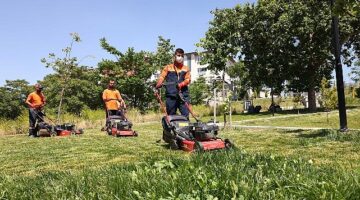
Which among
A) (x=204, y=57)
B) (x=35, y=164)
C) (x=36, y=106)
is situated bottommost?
(x=35, y=164)

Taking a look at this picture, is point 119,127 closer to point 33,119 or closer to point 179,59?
point 33,119

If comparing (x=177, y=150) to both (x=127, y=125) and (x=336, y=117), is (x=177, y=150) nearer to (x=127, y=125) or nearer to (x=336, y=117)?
(x=127, y=125)

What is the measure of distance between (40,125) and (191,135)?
30.7 feet

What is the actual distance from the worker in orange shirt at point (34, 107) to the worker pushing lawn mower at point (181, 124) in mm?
8028

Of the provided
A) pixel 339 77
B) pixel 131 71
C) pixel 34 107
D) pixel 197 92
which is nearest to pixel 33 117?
pixel 34 107

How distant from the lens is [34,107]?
54.3 ft

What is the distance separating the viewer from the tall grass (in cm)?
350

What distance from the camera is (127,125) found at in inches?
550

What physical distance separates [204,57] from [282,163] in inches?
1071

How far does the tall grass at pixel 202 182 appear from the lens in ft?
11.5

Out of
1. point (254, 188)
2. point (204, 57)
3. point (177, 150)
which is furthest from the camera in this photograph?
point (204, 57)

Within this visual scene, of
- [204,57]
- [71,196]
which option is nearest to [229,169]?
[71,196]

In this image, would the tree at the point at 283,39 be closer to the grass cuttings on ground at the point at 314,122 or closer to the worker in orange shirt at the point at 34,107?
the grass cuttings on ground at the point at 314,122

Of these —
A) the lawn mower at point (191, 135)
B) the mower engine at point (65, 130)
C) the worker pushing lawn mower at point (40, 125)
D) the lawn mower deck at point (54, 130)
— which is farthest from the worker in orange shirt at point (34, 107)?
the lawn mower at point (191, 135)
